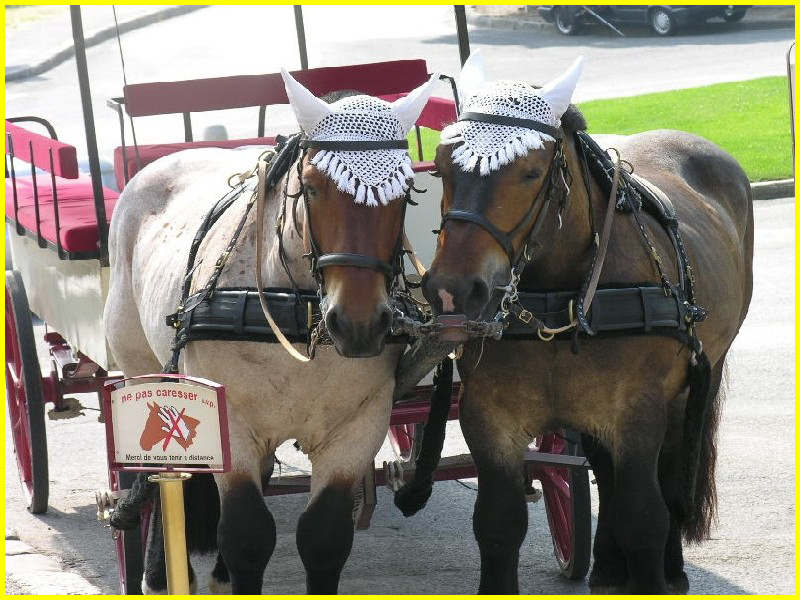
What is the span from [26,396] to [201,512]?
1464mm

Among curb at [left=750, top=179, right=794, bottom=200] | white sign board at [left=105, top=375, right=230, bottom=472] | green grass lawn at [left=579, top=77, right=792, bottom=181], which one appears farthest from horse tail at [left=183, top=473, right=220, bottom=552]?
green grass lawn at [left=579, top=77, right=792, bottom=181]

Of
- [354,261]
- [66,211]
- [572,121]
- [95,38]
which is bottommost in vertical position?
[95,38]

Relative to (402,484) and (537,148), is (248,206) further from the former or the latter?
(402,484)

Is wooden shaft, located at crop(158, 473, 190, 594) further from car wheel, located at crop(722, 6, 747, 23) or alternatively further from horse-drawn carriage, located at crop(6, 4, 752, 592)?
car wheel, located at crop(722, 6, 747, 23)

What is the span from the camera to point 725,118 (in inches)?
632

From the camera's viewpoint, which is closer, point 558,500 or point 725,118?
point 558,500

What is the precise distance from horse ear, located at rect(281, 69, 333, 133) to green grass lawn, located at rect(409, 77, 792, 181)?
381 inches

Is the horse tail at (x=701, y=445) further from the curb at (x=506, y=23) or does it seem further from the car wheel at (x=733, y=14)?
the curb at (x=506, y=23)

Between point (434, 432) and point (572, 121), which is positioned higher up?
point (572, 121)

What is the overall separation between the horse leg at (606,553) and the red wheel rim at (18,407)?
9.32 feet

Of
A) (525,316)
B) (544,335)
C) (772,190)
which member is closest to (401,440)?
(544,335)

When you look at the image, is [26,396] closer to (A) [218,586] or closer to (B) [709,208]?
(A) [218,586]

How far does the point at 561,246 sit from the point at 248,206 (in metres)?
0.99

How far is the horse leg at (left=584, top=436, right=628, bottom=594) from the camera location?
16.1 ft
